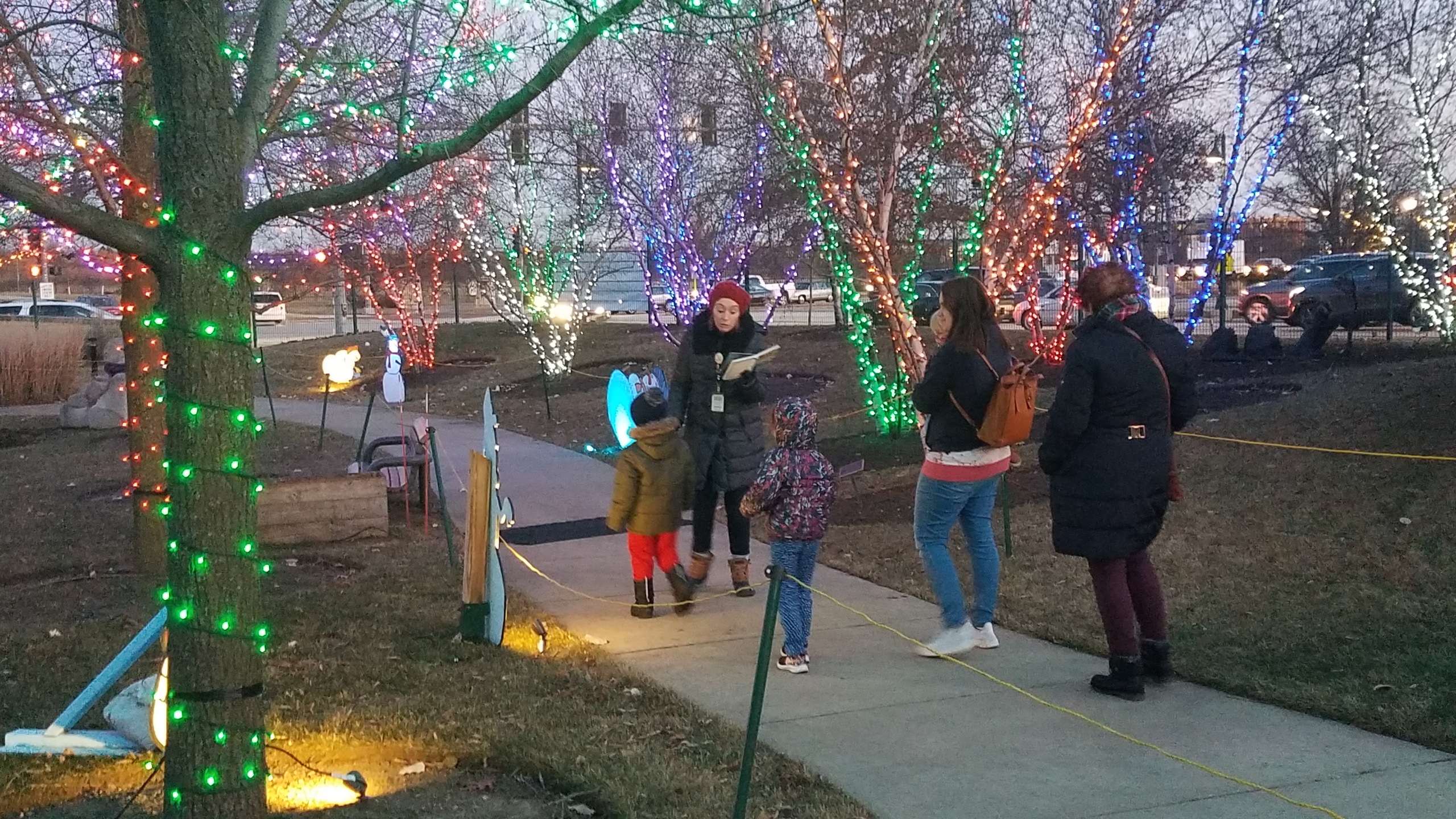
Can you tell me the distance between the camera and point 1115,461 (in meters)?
5.05

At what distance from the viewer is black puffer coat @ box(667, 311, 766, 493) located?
677 cm

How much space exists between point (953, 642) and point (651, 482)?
5.63ft

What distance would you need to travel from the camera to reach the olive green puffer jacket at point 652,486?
6477mm

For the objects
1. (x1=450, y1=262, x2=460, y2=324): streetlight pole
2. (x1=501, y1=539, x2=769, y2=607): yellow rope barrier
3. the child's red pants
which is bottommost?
(x1=501, y1=539, x2=769, y2=607): yellow rope barrier

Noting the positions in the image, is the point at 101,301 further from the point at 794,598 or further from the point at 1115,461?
the point at 1115,461

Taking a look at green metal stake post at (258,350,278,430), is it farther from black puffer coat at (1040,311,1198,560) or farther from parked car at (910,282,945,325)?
parked car at (910,282,945,325)

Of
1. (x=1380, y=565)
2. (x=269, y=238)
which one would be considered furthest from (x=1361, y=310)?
(x=269, y=238)

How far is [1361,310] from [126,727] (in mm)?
19425

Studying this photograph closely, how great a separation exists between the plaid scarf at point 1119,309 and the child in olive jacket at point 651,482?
2.26m

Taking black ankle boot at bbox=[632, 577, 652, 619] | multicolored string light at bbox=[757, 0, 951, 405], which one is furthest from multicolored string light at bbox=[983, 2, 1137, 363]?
black ankle boot at bbox=[632, 577, 652, 619]

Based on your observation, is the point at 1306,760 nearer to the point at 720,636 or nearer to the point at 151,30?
the point at 720,636

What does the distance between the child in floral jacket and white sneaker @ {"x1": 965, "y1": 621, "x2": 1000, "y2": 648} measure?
82 cm

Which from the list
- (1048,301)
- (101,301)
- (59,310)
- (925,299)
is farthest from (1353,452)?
(101,301)

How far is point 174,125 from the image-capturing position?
347cm
